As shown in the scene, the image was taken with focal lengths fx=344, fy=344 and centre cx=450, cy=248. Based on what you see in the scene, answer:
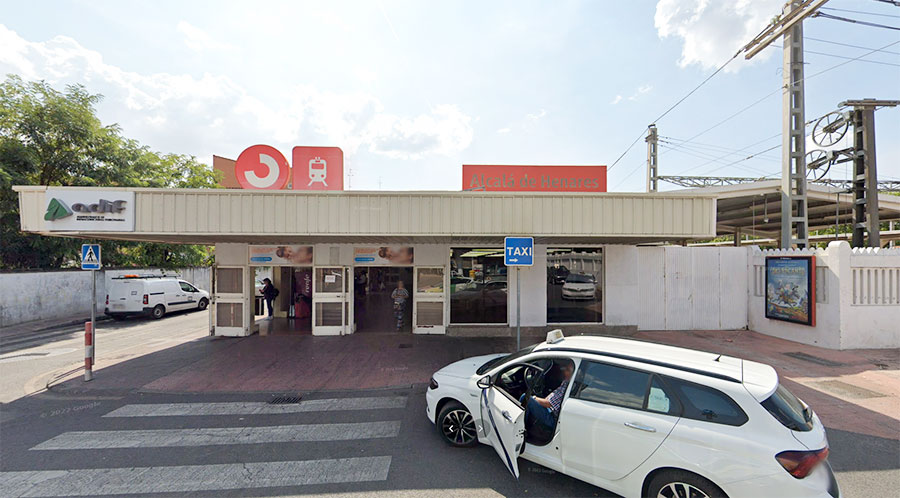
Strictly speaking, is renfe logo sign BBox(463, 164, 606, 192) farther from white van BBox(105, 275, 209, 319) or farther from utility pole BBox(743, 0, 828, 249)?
white van BBox(105, 275, 209, 319)

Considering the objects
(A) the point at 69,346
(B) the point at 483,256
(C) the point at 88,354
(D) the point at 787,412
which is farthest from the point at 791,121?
(A) the point at 69,346

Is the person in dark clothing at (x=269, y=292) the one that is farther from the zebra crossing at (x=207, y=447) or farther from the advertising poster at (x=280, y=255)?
the zebra crossing at (x=207, y=447)

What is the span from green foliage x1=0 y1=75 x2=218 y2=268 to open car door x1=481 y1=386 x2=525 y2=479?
20596 mm

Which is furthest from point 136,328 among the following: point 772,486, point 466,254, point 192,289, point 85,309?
point 772,486

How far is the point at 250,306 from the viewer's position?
11.6m

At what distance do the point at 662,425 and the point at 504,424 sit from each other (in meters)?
1.54

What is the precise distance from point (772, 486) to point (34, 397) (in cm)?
1114

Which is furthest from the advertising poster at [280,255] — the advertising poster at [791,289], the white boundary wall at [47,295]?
the advertising poster at [791,289]

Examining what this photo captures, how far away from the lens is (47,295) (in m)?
14.1

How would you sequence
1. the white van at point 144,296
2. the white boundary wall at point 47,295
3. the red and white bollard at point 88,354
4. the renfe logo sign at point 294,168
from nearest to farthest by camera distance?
the red and white bollard at point 88,354
the renfe logo sign at point 294,168
the white boundary wall at point 47,295
the white van at point 144,296

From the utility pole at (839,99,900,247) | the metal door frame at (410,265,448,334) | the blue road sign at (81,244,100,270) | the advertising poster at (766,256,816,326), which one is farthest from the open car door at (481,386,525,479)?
the utility pole at (839,99,900,247)

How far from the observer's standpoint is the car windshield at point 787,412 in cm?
292

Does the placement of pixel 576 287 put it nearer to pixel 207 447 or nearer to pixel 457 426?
pixel 457 426

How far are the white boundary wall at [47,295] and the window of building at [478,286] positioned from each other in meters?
15.0
